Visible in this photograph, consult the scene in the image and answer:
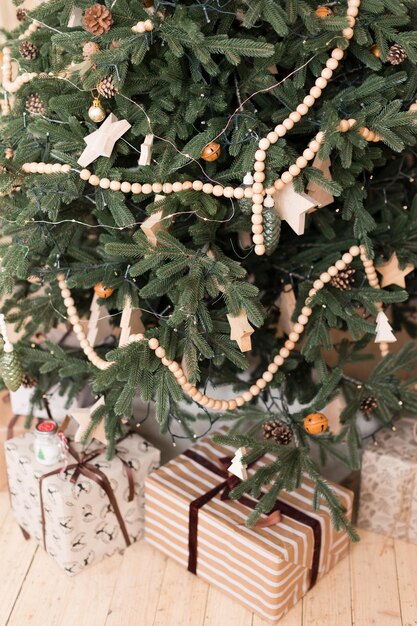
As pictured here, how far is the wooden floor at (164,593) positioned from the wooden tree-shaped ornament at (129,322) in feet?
2.11

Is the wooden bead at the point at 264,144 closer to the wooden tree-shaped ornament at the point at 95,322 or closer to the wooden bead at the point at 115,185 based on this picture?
the wooden bead at the point at 115,185

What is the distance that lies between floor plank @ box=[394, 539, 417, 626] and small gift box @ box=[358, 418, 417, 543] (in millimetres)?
35

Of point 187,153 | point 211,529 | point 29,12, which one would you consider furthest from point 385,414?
point 29,12

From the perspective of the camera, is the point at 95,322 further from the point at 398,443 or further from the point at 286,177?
the point at 398,443

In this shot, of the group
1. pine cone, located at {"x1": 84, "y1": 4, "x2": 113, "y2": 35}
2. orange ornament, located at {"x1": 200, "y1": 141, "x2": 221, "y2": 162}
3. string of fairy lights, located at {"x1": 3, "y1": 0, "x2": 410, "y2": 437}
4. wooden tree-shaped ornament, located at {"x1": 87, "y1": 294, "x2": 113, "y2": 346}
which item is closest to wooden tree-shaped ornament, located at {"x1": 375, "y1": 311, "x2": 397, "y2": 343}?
string of fairy lights, located at {"x1": 3, "y1": 0, "x2": 410, "y2": 437}

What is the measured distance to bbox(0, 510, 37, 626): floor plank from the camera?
5.62 feet

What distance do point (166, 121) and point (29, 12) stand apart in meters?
0.39

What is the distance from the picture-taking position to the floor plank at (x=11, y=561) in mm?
1712

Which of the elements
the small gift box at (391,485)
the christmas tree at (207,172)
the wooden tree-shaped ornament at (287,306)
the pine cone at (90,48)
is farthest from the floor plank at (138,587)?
the pine cone at (90,48)

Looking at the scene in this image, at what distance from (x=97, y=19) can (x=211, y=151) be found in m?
0.33

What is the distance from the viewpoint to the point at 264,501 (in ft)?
5.23

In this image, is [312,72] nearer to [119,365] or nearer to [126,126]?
[126,126]

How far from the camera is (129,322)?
5.27 feet

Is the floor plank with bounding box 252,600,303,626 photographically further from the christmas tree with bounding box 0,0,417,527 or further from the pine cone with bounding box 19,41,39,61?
the pine cone with bounding box 19,41,39,61
